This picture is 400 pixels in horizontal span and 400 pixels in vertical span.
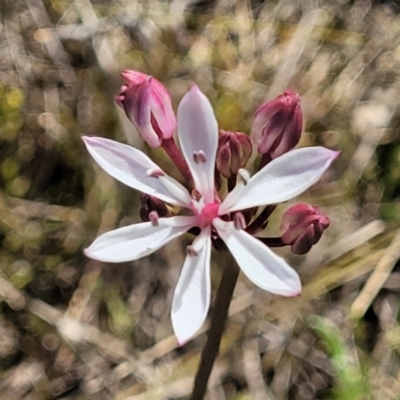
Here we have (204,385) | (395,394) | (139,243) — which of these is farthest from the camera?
(395,394)

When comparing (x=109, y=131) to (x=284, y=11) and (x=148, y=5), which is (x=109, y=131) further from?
(x=284, y=11)

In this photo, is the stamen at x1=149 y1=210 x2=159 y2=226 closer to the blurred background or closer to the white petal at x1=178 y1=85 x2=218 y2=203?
the white petal at x1=178 y1=85 x2=218 y2=203

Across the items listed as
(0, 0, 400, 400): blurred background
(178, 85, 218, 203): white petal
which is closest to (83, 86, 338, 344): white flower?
(178, 85, 218, 203): white petal

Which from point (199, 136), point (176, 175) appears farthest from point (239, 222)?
point (176, 175)

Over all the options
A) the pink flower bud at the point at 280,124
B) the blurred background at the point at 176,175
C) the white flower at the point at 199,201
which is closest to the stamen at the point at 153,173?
the white flower at the point at 199,201

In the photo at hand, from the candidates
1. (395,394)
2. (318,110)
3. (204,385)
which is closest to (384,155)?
(318,110)
